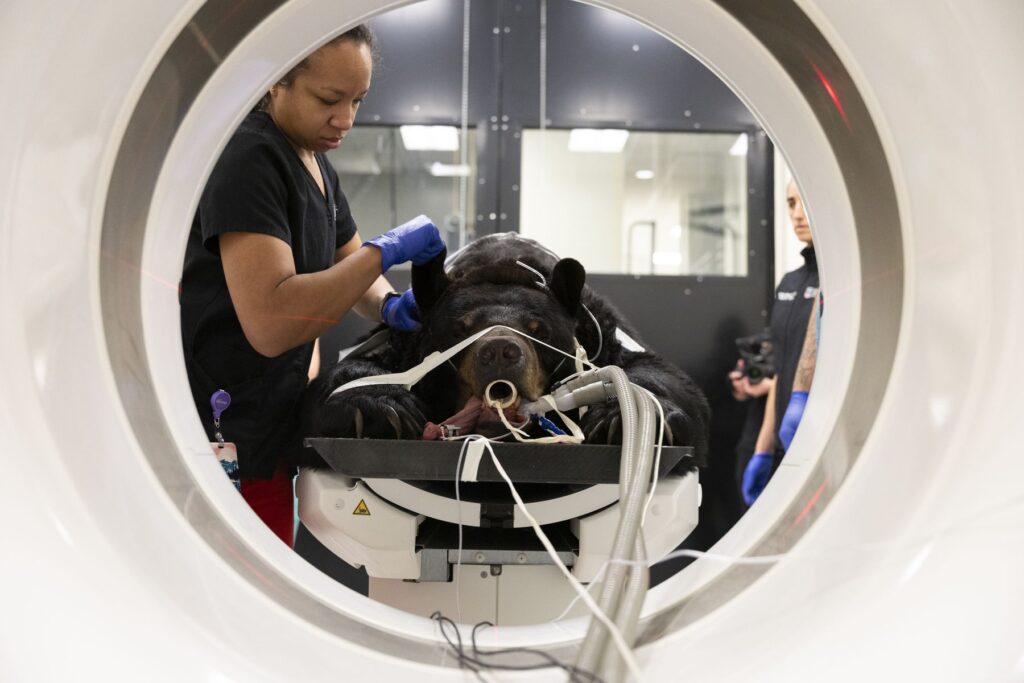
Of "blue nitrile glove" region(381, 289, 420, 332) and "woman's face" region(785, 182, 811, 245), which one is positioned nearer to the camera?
"blue nitrile glove" region(381, 289, 420, 332)

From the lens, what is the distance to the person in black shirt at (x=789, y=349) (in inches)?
110

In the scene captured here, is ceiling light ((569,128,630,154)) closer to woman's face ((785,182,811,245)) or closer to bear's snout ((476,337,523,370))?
woman's face ((785,182,811,245))

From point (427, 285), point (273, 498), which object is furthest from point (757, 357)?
point (273, 498)

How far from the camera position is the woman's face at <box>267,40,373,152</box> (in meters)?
1.68

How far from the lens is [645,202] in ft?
12.4

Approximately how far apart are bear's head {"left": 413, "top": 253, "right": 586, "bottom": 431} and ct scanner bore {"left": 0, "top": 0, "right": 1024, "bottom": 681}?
0.55 metres

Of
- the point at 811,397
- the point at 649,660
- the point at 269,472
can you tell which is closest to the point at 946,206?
the point at 811,397

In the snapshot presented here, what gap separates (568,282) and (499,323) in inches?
8.4

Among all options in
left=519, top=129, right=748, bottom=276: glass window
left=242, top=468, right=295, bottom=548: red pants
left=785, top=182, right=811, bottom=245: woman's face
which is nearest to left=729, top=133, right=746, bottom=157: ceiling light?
left=519, top=129, right=748, bottom=276: glass window

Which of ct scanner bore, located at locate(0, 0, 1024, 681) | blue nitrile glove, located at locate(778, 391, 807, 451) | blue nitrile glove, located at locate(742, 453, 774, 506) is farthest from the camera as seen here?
blue nitrile glove, located at locate(742, 453, 774, 506)

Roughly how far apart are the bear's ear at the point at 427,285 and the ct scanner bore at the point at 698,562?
75 cm

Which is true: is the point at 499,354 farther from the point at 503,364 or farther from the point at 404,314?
the point at 404,314

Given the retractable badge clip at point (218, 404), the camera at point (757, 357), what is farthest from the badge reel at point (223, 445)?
the camera at point (757, 357)

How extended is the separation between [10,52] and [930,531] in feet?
3.11
